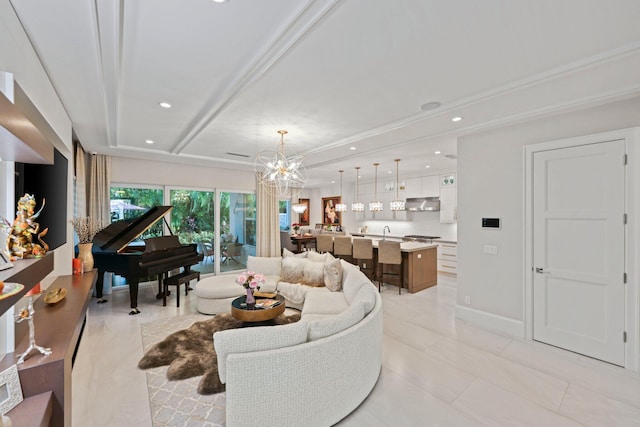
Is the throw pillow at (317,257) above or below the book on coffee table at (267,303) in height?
above

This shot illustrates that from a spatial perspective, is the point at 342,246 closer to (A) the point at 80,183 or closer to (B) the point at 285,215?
(B) the point at 285,215

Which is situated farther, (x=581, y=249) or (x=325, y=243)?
(x=325, y=243)

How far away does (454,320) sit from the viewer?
13.3 feet

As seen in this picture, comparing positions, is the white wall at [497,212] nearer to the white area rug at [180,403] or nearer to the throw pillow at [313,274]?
the throw pillow at [313,274]

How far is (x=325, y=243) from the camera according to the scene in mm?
6777

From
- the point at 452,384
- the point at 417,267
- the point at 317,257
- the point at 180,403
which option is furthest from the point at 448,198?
the point at 180,403

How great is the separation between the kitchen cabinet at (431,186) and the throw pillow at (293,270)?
4491mm

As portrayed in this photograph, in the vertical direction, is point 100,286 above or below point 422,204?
below

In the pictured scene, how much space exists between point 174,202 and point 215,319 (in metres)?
3.54

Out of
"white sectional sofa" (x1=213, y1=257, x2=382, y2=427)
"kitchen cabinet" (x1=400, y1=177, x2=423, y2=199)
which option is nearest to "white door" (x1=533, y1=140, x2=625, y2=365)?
"white sectional sofa" (x1=213, y1=257, x2=382, y2=427)

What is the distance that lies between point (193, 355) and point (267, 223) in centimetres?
471

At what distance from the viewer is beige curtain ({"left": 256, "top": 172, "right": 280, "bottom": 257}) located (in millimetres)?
7430

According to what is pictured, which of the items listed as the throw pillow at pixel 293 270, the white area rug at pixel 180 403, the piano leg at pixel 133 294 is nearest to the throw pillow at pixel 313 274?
the throw pillow at pixel 293 270

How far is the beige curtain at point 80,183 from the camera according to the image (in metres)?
4.84
